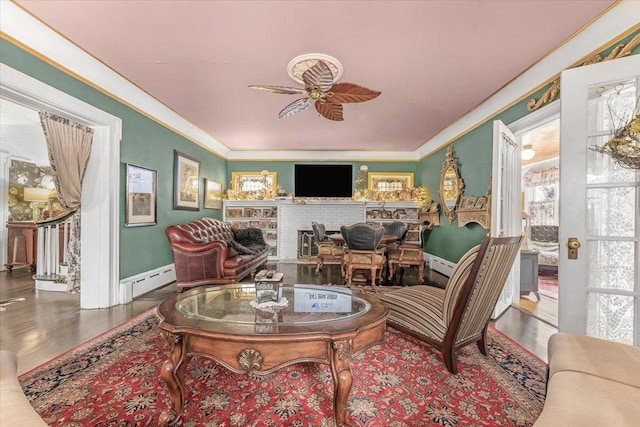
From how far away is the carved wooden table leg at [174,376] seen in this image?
4.61ft

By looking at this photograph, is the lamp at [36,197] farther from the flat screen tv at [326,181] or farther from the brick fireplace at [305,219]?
the flat screen tv at [326,181]

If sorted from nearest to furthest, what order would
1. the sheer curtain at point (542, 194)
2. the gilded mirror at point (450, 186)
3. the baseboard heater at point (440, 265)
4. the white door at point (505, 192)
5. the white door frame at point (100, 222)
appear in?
the white door at point (505, 192), the white door frame at point (100, 222), the gilded mirror at point (450, 186), the baseboard heater at point (440, 265), the sheer curtain at point (542, 194)

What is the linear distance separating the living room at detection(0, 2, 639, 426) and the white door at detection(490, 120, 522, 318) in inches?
18.8

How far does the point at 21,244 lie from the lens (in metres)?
5.56

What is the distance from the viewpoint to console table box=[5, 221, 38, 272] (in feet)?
18.1

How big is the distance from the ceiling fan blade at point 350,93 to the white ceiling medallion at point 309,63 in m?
0.30

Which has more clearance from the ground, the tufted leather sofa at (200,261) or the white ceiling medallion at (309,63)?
the white ceiling medallion at (309,63)

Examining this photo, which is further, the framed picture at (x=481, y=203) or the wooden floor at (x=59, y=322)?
the framed picture at (x=481, y=203)

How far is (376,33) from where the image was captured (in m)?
2.52

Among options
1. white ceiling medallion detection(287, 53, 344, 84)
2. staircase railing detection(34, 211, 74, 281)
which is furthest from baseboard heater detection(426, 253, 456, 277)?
staircase railing detection(34, 211, 74, 281)

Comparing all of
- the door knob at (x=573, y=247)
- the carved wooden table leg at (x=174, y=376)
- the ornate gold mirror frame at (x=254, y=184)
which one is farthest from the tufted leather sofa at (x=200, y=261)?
the door knob at (x=573, y=247)

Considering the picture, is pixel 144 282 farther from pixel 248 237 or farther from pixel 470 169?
pixel 470 169

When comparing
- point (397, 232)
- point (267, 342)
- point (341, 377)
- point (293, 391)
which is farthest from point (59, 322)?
point (397, 232)

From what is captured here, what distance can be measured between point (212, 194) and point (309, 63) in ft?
14.7
